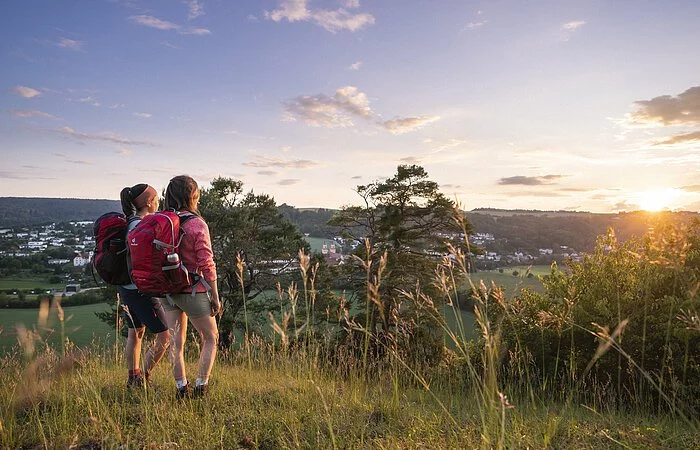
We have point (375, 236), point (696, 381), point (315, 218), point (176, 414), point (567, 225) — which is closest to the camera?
point (176, 414)

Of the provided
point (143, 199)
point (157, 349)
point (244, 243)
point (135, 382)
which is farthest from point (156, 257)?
point (244, 243)

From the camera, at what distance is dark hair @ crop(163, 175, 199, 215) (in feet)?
12.3

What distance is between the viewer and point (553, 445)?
9.71 ft

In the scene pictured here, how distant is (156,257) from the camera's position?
3.47 metres

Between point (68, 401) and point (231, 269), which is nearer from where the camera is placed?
point (68, 401)

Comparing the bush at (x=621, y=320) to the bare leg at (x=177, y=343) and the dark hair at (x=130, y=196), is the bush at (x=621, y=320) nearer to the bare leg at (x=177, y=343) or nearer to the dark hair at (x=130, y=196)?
the bare leg at (x=177, y=343)

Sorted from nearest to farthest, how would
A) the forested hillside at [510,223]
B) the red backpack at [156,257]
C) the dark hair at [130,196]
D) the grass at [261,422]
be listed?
1. the grass at [261,422]
2. the red backpack at [156,257]
3. the dark hair at [130,196]
4. the forested hillside at [510,223]

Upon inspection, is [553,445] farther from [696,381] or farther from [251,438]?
[696,381]

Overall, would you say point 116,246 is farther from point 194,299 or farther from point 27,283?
point 27,283

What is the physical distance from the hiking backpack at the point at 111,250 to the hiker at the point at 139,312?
0.09m

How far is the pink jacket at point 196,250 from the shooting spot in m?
3.58

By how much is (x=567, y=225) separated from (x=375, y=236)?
28338 mm

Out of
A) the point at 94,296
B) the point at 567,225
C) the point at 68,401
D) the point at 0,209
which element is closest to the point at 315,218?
the point at 94,296

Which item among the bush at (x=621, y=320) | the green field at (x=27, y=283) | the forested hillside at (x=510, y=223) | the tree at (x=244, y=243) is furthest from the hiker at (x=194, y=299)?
the green field at (x=27, y=283)
